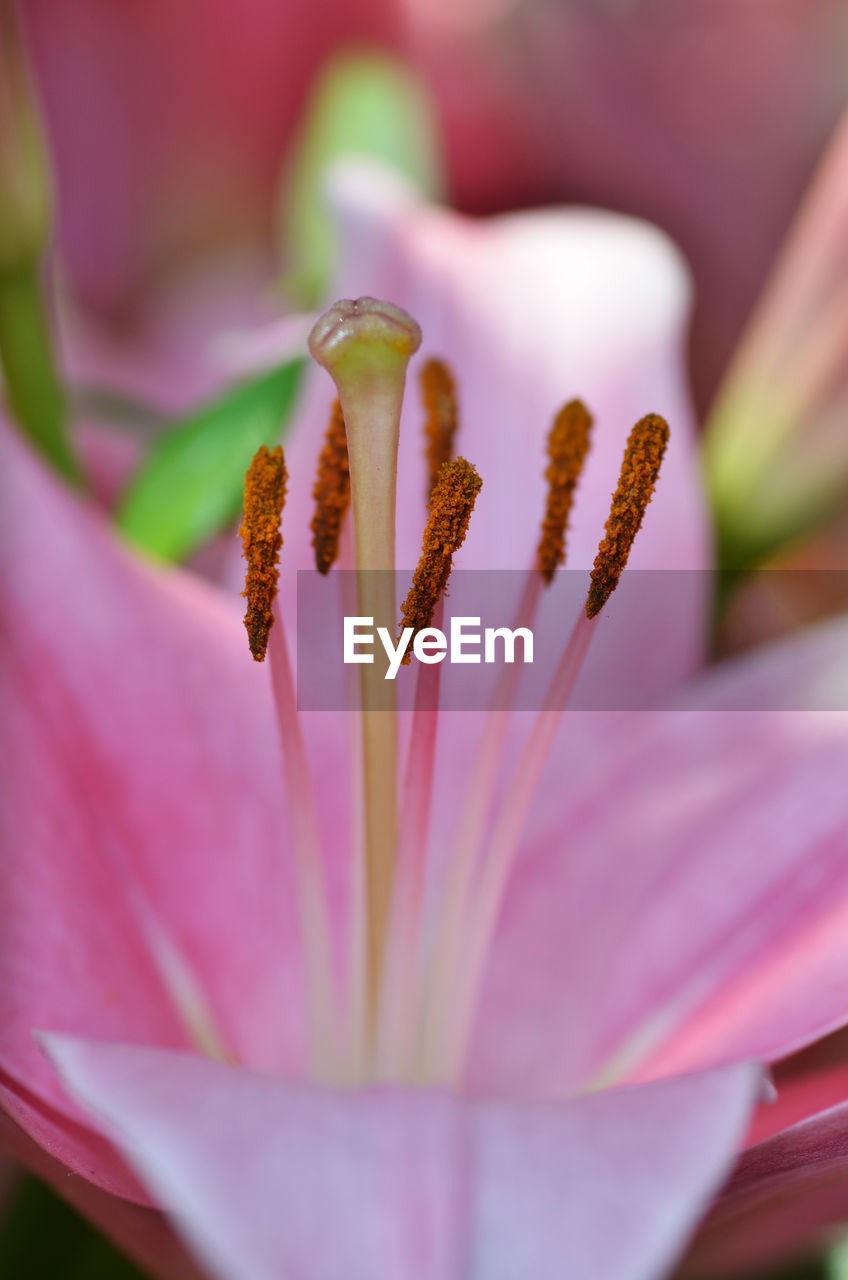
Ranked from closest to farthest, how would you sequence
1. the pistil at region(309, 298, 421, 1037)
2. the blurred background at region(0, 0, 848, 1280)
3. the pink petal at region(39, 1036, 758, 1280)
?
the pink petal at region(39, 1036, 758, 1280)
the pistil at region(309, 298, 421, 1037)
the blurred background at region(0, 0, 848, 1280)

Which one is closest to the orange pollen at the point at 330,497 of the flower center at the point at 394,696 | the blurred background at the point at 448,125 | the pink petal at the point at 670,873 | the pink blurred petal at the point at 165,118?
the flower center at the point at 394,696

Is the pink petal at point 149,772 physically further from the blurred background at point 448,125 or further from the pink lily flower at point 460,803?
the blurred background at point 448,125

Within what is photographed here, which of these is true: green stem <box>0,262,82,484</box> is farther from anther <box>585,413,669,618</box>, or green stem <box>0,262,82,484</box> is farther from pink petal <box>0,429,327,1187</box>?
anther <box>585,413,669,618</box>

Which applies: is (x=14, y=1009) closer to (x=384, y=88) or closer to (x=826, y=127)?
(x=384, y=88)

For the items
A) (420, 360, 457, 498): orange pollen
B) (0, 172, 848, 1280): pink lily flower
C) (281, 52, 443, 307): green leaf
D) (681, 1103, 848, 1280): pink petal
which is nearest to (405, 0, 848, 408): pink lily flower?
(281, 52, 443, 307): green leaf

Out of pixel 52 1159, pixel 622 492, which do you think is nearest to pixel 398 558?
pixel 622 492
